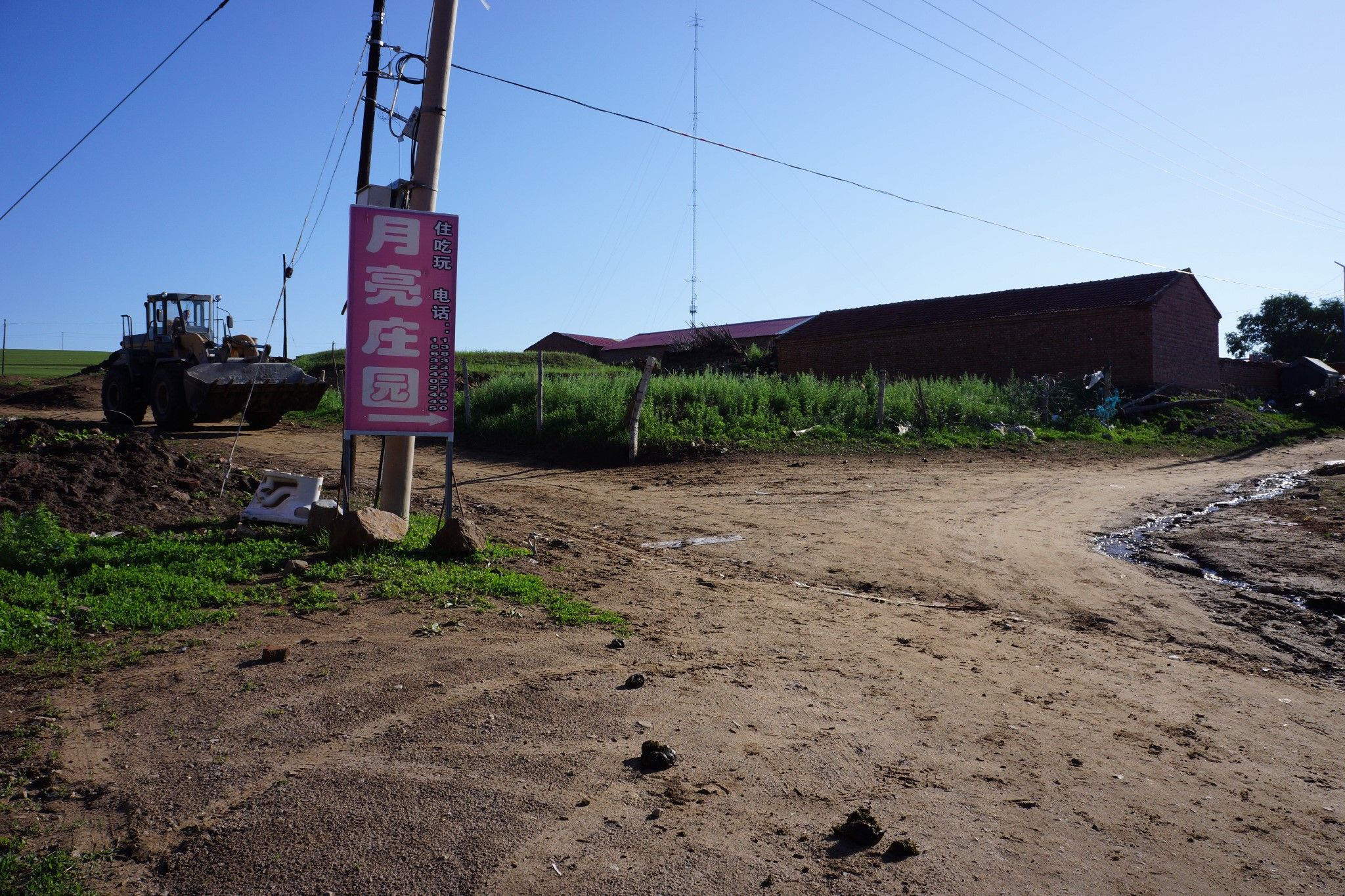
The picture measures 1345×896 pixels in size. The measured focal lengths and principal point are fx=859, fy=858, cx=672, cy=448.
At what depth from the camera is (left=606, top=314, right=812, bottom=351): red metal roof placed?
46812 millimetres

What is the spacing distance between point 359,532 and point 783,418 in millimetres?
12385

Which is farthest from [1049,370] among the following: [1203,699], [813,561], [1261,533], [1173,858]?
[1173,858]

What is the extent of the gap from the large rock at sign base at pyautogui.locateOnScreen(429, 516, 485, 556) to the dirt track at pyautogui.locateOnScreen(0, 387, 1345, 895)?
0.69 m

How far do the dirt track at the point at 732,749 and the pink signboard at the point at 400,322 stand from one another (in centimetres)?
178

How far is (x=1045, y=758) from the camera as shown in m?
3.96

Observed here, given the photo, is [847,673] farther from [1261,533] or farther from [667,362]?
[667,362]

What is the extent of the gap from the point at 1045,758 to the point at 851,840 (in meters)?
1.36

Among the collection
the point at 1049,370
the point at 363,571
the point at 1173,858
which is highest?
the point at 1049,370

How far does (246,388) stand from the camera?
1759cm

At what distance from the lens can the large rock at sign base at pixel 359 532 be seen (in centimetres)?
673

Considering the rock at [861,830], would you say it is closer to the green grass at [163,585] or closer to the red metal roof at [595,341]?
the green grass at [163,585]

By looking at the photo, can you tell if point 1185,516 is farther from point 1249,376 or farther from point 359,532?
point 1249,376

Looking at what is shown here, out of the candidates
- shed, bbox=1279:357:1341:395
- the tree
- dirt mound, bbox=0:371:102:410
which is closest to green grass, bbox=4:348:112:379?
dirt mound, bbox=0:371:102:410

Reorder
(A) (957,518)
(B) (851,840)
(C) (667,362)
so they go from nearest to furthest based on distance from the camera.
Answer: (B) (851,840) → (A) (957,518) → (C) (667,362)
